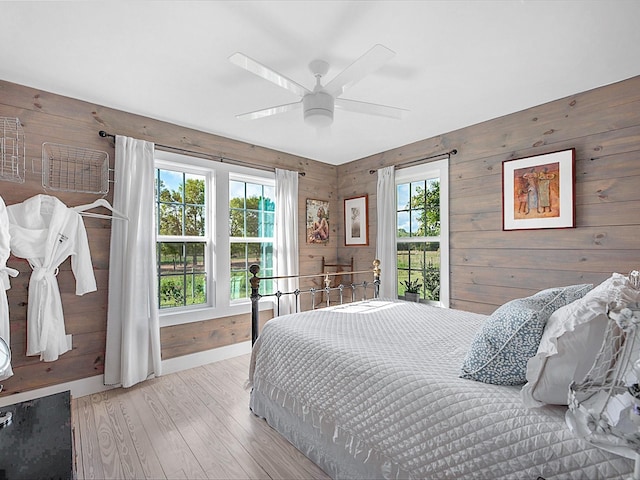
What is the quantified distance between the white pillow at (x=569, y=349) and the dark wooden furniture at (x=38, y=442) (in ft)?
5.02

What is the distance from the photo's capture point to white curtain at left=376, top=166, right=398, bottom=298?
386 cm

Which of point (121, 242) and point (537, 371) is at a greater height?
point (121, 242)

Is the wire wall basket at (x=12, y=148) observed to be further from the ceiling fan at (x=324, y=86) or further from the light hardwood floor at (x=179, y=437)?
the light hardwood floor at (x=179, y=437)

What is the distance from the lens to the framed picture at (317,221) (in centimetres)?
439

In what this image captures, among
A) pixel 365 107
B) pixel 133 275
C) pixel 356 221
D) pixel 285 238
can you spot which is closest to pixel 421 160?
pixel 356 221

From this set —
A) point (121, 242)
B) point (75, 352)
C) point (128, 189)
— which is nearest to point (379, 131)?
point (128, 189)

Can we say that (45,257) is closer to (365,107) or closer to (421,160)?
(365,107)

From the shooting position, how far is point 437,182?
3.62 m

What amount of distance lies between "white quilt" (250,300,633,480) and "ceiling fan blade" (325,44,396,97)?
1.51 metres

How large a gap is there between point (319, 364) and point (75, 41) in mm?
2396

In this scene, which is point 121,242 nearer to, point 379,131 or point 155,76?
point 155,76

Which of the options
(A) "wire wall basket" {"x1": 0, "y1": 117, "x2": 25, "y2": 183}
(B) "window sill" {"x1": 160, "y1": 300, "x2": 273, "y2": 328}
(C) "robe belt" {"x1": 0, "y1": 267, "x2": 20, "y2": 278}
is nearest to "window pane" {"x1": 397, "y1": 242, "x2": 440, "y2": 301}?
(B) "window sill" {"x1": 160, "y1": 300, "x2": 273, "y2": 328}

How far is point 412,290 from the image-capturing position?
383cm

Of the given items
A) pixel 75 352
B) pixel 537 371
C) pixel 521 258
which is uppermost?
pixel 521 258
